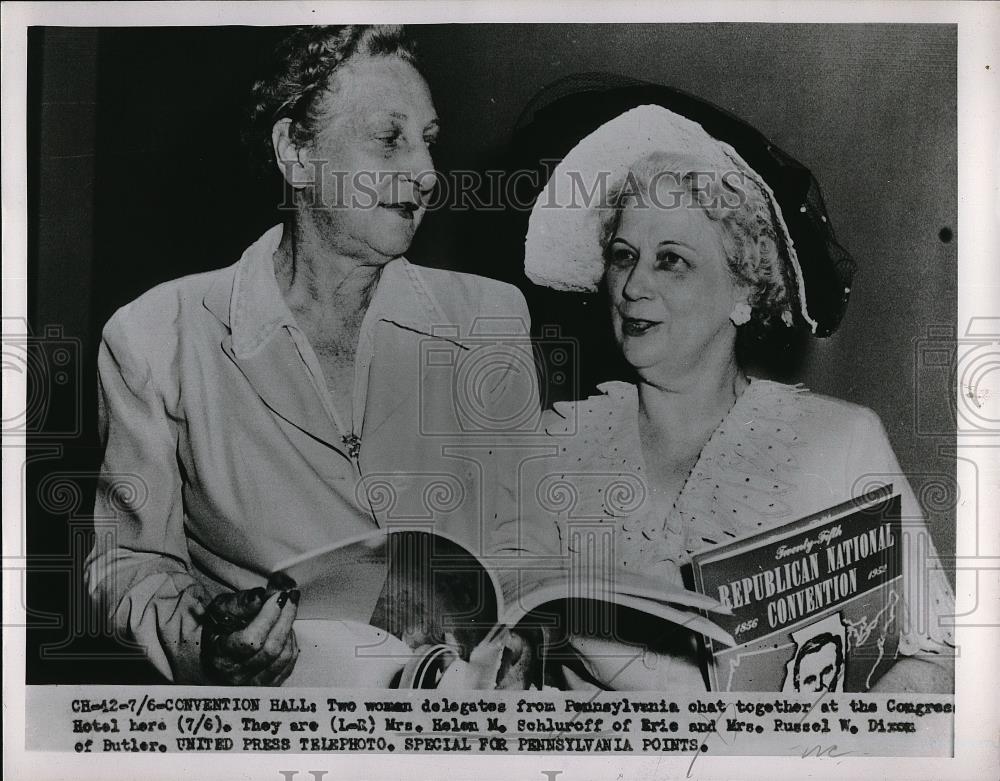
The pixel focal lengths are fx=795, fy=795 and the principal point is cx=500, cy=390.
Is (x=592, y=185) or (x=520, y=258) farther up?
(x=592, y=185)

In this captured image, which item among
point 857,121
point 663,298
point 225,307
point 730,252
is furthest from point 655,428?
point 225,307

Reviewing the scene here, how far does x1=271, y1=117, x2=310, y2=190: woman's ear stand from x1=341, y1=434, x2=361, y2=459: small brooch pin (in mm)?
586

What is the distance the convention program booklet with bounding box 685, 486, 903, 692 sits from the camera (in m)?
1.81

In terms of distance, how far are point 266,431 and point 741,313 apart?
1.12m

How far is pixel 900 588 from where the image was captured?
183 centimetres

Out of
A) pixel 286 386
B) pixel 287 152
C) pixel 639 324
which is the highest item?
pixel 287 152

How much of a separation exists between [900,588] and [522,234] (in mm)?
1195

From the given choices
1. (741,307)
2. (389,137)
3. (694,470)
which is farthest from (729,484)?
(389,137)

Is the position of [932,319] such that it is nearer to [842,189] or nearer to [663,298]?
[842,189]

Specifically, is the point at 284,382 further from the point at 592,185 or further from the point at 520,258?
the point at 592,185

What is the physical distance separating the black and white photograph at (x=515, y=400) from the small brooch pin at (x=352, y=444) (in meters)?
0.02

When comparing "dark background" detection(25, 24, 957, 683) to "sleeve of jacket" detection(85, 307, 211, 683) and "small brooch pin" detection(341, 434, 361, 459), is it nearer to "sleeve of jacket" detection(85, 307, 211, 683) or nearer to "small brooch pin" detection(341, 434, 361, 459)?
"sleeve of jacket" detection(85, 307, 211, 683)

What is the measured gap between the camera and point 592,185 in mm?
1833

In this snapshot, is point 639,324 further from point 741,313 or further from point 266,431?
point 266,431
